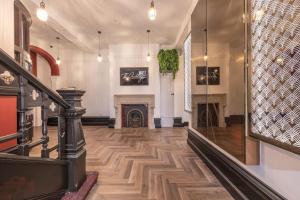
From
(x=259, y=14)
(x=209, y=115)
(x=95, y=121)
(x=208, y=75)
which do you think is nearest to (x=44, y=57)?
(x=95, y=121)

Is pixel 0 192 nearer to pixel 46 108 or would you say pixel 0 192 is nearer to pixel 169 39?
pixel 46 108

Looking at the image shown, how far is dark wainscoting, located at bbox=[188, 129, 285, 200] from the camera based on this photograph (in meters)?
1.94

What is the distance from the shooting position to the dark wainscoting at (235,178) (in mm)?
1940

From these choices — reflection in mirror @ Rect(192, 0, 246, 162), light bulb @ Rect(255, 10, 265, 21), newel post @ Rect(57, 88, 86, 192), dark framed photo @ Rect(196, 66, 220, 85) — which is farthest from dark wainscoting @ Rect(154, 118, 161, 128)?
light bulb @ Rect(255, 10, 265, 21)

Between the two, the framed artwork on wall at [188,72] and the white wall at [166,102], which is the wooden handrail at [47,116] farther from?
the white wall at [166,102]

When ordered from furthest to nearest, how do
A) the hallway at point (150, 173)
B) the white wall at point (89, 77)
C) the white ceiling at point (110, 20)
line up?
the white wall at point (89, 77), the white ceiling at point (110, 20), the hallway at point (150, 173)

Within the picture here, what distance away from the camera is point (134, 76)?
8.59m

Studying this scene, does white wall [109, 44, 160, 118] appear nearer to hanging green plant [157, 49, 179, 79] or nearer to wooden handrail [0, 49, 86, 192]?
hanging green plant [157, 49, 179, 79]

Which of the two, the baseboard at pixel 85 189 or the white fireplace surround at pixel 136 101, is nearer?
the baseboard at pixel 85 189

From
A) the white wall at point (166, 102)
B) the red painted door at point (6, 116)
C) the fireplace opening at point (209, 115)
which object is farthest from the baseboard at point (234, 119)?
the white wall at point (166, 102)

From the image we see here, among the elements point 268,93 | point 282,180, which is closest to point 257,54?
point 268,93

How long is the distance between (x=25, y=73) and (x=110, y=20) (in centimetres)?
458

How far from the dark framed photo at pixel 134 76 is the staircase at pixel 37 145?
5.91 m

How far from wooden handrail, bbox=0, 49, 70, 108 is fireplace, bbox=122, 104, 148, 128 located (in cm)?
637
